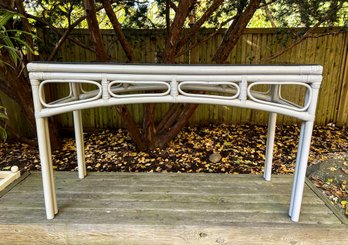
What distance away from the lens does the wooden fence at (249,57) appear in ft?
13.4

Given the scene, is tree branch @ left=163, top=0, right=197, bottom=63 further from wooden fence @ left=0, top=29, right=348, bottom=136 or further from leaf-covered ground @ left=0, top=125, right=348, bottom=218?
leaf-covered ground @ left=0, top=125, right=348, bottom=218

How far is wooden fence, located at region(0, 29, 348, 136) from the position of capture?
161 inches

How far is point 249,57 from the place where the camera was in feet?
13.9

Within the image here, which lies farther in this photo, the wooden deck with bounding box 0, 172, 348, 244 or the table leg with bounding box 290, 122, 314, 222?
the wooden deck with bounding box 0, 172, 348, 244

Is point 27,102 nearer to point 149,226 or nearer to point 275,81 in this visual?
point 149,226

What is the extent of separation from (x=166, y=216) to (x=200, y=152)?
183 centimetres

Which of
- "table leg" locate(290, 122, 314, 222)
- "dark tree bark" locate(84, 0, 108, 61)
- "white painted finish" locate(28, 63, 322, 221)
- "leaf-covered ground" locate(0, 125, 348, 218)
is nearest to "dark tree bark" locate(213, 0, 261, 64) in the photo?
"leaf-covered ground" locate(0, 125, 348, 218)

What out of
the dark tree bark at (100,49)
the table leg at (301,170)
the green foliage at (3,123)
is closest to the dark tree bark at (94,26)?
the dark tree bark at (100,49)

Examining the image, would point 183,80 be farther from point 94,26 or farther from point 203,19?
point 203,19

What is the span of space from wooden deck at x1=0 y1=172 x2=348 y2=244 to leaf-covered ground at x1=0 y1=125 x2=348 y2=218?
85 cm

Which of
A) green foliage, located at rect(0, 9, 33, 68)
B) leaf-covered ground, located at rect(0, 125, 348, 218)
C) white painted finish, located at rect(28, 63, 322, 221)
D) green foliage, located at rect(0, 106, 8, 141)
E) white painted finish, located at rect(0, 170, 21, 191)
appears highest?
green foliage, located at rect(0, 9, 33, 68)

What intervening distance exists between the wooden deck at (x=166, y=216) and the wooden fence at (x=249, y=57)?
2130 mm

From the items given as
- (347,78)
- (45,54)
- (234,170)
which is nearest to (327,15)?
(347,78)

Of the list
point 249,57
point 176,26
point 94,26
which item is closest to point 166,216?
point 176,26
